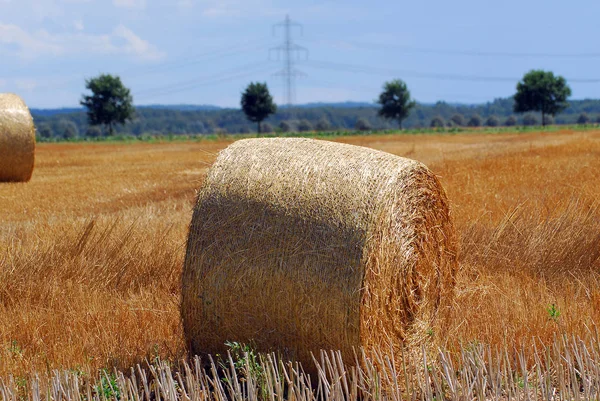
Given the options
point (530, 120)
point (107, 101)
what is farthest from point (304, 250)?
point (530, 120)

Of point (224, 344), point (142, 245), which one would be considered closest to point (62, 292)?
point (142, 245)

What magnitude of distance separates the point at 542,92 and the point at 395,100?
62.9ft

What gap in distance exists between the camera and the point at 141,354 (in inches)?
256

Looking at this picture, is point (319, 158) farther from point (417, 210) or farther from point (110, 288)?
point (110, 288)

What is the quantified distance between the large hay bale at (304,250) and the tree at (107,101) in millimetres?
78857

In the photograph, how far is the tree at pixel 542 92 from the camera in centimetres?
9638

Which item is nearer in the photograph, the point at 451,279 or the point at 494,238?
the point at 451,279

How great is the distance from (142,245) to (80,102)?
74.7 m

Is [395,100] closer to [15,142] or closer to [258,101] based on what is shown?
[258,101]

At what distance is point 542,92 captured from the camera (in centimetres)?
9631

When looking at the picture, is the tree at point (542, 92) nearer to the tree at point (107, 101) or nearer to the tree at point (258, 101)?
the tree at point (258, 101)

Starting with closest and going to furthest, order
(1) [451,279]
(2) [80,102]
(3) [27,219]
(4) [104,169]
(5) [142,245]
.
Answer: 1. (1) [451,279]
2. (5) [142,245]
3. (3) [27,219]
4. (4) [104,169]
5. (2) [80,102]

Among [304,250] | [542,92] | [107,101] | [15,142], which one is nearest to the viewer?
[304,250]

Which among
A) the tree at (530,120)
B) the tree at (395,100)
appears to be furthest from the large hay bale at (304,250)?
the tree at (530,120)
